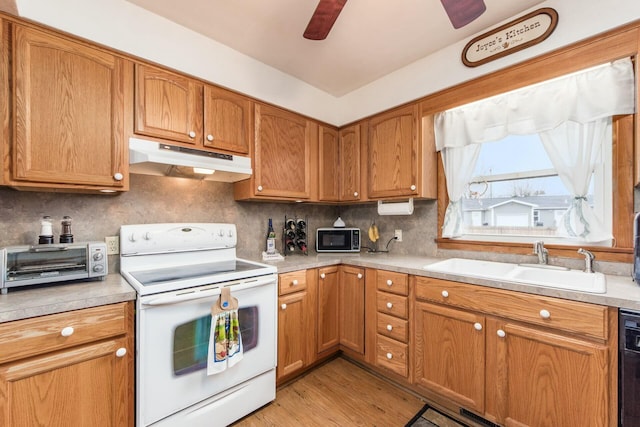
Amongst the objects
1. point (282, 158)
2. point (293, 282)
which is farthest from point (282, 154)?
point (293, 282)

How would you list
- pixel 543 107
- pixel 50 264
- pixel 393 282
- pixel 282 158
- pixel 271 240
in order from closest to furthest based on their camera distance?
pixel 50 264 < pixel 543 107 < pixel 393 282 < pixel 282 158 < pixel 271 240

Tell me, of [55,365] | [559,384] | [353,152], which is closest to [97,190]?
[55,365]

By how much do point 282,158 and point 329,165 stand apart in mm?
559

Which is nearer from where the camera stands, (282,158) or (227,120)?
(227,120)

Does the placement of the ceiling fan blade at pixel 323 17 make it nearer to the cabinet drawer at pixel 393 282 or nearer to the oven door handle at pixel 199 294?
the oven door handle at pixel 199 294

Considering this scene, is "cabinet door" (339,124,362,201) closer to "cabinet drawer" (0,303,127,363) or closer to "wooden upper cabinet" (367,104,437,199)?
"wooden upper cabinet" (367,104,437,199)

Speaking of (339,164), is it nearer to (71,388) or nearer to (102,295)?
(102,295)

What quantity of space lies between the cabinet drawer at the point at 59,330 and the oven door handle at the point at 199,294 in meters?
0.15

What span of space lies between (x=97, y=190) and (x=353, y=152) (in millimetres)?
1964

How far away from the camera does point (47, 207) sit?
159cm

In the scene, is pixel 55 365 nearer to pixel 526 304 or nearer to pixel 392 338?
pixel 392 338

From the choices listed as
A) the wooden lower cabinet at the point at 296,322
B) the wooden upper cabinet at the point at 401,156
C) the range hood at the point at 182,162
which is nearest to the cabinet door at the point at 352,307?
the wooden lower cabinet at the point at 296,322

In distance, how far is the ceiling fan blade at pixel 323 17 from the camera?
1214mm

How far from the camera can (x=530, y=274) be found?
69.6 inches
